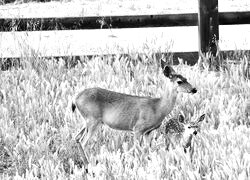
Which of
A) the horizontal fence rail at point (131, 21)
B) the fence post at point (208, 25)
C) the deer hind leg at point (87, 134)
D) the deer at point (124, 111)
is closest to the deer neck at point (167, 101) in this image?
the deer at point (124, 111)

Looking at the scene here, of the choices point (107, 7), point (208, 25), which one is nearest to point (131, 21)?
point (208, 25)

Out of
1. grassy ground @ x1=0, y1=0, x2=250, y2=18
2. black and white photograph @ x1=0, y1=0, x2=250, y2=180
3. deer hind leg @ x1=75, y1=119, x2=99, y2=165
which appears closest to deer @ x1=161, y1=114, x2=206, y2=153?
black and white photograph @ x1=0, y1=0, x2=250, y2=180

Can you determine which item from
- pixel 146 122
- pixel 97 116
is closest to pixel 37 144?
pixel 97 116

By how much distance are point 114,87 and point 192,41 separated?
5229 millimetres

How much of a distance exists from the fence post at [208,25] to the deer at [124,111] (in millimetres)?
2696

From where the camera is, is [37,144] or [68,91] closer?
[37,144]

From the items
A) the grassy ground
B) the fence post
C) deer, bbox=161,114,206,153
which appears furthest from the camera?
the grassy ground

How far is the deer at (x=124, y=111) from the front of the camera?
5.58 m

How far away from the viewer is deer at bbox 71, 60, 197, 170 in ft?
18.3

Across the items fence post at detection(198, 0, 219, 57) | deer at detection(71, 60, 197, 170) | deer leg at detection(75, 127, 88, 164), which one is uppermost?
fence post at detection(198, 0, 219, 57)

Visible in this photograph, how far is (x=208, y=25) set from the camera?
325 inches

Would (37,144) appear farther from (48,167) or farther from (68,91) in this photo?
(68,91)

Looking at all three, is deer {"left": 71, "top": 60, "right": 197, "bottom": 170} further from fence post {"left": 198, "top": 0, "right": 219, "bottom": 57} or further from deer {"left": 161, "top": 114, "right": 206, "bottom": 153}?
fence post {"left": 198, "top": 0, "right": 219, "bottom": 57}

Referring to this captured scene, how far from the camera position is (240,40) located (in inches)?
453
